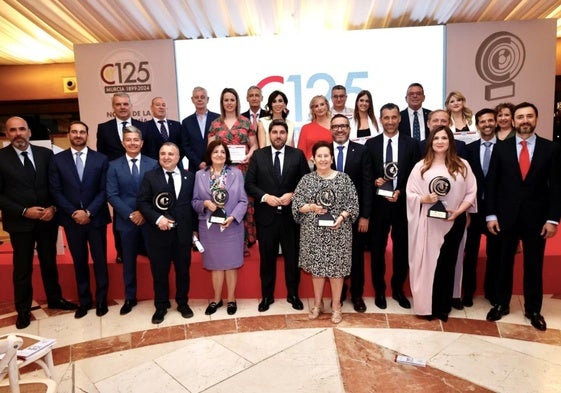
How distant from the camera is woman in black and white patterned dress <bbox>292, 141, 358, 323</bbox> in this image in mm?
3365

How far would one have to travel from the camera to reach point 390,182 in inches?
140

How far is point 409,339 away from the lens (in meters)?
3.29

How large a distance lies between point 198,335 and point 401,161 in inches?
89.5

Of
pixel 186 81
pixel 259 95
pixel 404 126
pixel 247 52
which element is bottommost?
pixel 404 126

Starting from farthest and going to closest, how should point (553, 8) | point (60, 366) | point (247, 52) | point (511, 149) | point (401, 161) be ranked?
1. point (247, 52)
2. point (553, 8)
3. point (401, 161)
4. point (511, 149)
5. point (60, 366)

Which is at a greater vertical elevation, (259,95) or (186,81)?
(186,81)

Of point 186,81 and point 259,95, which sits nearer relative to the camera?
point 259,95

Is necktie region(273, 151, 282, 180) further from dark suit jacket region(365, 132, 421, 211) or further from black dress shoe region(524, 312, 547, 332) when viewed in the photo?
black dress shoe region(524, 312, 547, 332)

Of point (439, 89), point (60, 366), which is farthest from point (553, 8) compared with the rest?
point (60, 366)

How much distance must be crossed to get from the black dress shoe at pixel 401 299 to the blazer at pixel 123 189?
8.26 ft

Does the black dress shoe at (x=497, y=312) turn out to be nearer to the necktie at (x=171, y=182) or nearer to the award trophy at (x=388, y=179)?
the award trophy at (x=388, y=179)

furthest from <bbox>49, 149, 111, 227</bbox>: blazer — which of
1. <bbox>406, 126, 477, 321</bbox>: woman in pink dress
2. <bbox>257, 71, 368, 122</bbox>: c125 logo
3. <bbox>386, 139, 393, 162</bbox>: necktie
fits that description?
<bbox>257, 71, 368, 122</bbox>: c125 logo

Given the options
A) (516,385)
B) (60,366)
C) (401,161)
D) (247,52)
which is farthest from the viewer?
(247,52)

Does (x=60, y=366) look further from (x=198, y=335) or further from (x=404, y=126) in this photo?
(x=404, y=126)
